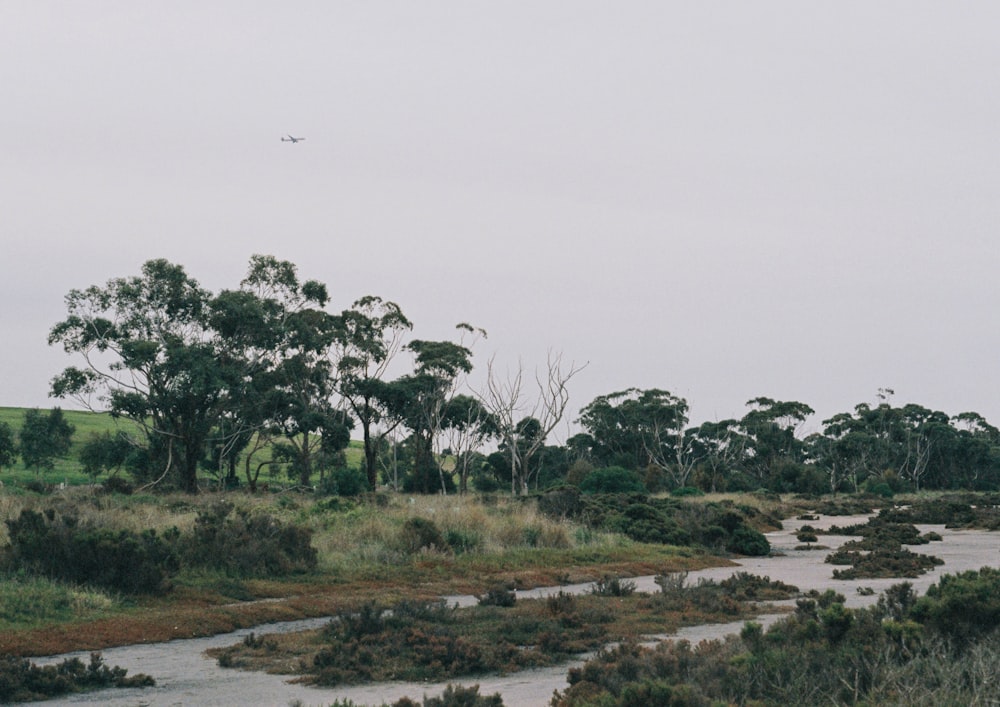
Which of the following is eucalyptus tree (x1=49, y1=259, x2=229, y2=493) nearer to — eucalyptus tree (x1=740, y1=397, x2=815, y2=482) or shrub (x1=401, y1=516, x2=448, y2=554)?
shrub (x1=401, y1=516, x2=448, y2=554)

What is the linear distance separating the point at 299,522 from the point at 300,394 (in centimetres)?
3561

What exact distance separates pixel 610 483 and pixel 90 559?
34337 millimetres

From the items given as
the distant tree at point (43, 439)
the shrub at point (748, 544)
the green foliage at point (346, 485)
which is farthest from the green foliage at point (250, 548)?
the distant tree at point (43, 439)

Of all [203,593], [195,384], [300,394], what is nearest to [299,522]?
[203,593]

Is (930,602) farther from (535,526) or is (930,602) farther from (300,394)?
(300,394)

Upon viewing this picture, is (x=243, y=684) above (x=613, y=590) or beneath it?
above

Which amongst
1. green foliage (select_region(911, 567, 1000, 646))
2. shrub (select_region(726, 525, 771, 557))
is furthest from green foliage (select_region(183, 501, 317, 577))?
shrub (select_region(726, 525, 771, 557))

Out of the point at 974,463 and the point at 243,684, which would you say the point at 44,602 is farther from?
the point at 974,463

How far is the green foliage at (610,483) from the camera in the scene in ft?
158

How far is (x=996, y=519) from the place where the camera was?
4481 centimetres

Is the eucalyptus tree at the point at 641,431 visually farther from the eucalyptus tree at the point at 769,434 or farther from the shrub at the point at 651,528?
the shrub at the point at 651,528

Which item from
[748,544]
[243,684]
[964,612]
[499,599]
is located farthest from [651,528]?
[243,684]

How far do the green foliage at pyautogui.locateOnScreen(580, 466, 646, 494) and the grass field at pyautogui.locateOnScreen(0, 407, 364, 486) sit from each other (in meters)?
27.6

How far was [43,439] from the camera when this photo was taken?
75125 millimetres
